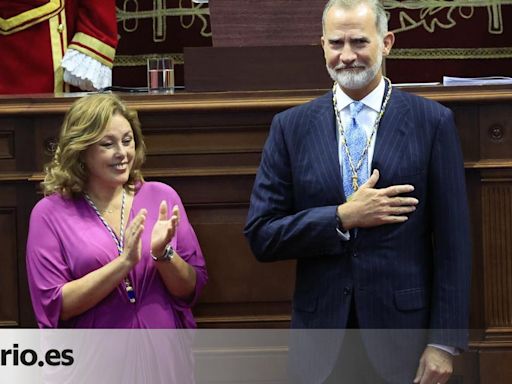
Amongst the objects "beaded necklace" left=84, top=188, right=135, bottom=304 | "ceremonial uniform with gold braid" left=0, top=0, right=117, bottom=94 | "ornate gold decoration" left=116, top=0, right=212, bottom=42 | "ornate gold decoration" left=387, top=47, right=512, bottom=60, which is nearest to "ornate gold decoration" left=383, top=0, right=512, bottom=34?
"ornate gold decoration" left=387, top=47, right=512, bottom=60

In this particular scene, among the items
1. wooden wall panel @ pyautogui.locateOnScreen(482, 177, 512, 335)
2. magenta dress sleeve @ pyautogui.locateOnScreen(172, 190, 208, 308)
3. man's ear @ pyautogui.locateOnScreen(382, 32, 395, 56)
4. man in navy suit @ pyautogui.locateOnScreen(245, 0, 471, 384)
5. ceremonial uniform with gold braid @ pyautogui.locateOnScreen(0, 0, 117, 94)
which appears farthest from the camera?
ceremonial uniform with gold braid @ pyautogui.locateOnScreen(0, 0, 117, 94)

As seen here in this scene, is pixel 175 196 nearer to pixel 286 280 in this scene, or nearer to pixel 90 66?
pixel 286 280

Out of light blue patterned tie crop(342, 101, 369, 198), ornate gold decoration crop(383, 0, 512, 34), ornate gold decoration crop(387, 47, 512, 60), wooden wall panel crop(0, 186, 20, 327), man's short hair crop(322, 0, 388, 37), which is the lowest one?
wooden wall panel crop(0, 186, 20, 327)

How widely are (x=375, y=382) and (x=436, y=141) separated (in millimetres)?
592

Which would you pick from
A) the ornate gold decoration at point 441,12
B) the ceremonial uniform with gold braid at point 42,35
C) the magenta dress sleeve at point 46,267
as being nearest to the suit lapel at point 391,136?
the magenta dress sleeve at point 46,267

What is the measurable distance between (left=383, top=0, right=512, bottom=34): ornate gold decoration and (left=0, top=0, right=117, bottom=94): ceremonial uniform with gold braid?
1.50m

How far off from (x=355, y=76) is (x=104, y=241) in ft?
2.66

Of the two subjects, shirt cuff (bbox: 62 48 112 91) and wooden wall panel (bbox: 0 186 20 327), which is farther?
shirt cuff (bbox: 62 48 112 91)

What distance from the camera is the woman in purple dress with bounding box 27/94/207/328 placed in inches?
133

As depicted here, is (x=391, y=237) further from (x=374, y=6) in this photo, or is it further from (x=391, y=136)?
(x=374, y=6)

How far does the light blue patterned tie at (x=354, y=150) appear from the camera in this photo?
3.13 meters

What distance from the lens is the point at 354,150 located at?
10.3 ft

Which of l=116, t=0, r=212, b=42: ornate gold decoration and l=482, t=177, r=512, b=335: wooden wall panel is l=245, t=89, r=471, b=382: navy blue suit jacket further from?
l=116, t=0, r=212, b=42: ornate gold decoration

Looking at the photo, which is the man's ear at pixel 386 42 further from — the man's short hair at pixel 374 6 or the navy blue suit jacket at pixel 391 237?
the navy blue suit jacket at pixel 391 237
